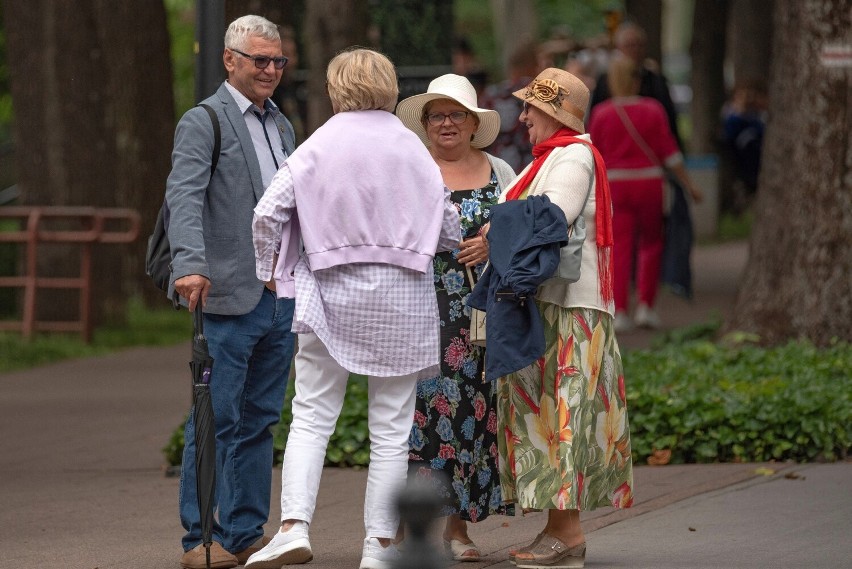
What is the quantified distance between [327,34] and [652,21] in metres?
10.0

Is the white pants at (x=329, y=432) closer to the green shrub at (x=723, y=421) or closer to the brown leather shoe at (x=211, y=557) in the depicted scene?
the brown leather shoe at (x=211, y=557)

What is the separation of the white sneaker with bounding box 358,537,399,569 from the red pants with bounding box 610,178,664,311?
735 cm

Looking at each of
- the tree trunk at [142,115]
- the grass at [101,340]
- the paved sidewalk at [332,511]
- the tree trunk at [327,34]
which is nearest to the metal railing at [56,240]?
the grass at [101,340]

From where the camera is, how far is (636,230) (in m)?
13.2

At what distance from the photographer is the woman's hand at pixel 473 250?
603 cm

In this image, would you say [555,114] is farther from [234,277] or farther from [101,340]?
[101,340]

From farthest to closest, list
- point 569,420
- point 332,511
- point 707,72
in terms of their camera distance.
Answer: point 707,72, point 332,511, point 569,420

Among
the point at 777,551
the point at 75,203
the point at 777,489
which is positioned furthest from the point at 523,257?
the point at 75,203

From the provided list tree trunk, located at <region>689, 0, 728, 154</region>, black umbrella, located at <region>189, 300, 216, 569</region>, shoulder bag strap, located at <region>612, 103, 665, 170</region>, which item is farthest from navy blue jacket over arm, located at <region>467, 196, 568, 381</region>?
tree trunk, located at <region>689, 0, 728, 154</region>

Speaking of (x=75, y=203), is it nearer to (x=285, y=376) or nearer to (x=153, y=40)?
(x=153, y=40)

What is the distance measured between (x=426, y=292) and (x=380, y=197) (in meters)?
0.38

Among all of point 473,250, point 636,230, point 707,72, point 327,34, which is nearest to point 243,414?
point 473,250

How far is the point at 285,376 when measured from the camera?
630 centimetres

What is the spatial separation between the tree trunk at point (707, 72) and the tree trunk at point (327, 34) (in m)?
13.7
